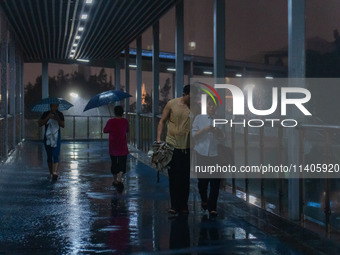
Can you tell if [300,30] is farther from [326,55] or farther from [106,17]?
[326,55]

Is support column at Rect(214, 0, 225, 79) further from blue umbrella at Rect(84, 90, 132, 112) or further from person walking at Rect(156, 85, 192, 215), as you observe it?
person walking at Rect(156, 85, 192, 215)

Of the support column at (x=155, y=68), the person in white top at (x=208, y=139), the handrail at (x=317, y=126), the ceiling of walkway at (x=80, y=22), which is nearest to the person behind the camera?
the handrail at (x=317, y=126)

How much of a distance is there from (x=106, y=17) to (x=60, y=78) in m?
15.1

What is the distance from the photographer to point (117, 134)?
31.1 feet

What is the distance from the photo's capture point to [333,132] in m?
5.14

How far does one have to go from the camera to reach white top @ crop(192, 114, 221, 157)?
21.2 ft

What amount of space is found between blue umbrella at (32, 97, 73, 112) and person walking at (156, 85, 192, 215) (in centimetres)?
427

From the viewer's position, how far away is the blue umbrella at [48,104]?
10297mm

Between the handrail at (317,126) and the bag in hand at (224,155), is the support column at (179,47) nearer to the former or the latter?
the bag in hand at (224,155)

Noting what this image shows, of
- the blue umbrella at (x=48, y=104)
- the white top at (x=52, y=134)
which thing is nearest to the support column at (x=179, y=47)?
the blue umbrella at (x=48, y=104)

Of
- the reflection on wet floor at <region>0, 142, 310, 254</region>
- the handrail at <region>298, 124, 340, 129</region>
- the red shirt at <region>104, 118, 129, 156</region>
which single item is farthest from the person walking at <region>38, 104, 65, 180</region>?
the handrail at <region>298, 124, 340, 129</region>

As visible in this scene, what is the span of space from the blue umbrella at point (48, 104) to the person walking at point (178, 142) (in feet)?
14.0

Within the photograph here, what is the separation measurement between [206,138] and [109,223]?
1527 millimetres

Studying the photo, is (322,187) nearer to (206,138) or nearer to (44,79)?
(206,138)
